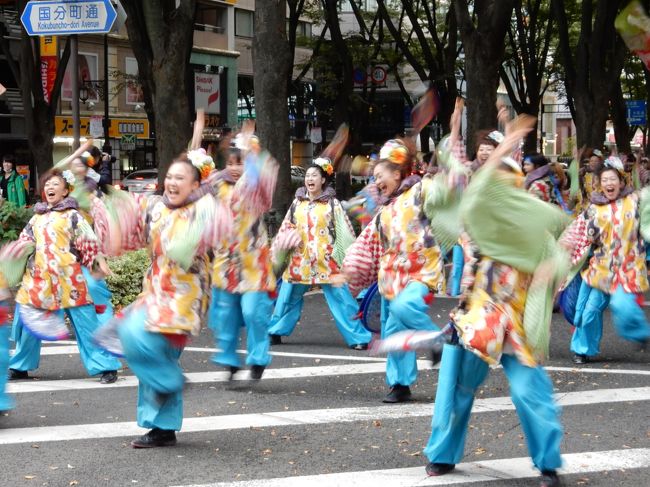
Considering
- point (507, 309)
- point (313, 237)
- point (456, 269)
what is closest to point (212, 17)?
point (456, 269)

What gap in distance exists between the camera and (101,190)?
10102 millimetres

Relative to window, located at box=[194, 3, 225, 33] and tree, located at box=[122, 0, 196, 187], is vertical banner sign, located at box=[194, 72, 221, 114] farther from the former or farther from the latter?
tree, located at box=[122, 0, 196, 187]

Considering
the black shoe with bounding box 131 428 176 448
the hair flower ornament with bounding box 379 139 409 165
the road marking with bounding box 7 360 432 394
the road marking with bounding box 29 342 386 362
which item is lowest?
the road marking with bounding box 29 342 386 362

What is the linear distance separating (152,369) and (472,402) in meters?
1.78

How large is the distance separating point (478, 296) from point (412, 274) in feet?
6.26

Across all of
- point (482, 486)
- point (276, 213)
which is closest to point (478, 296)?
point (482, 486)

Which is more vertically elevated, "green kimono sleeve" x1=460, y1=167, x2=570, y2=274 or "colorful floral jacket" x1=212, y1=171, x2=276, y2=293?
"green kimono sleeve" x1=460, y1=167, x2=570, y2=274

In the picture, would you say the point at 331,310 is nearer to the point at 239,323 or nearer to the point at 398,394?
the point at 239,323

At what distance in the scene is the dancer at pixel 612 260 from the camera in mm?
8844

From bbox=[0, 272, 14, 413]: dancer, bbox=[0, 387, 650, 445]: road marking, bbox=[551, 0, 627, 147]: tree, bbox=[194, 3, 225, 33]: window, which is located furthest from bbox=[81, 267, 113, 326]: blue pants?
bbox=[194, 3, 225, 33]: window

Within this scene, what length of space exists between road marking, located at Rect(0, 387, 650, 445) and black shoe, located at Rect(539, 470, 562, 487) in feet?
5.92

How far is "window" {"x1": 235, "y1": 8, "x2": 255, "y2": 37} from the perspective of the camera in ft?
167

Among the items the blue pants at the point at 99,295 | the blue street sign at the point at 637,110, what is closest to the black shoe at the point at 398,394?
the blue pants at the point at 99,295

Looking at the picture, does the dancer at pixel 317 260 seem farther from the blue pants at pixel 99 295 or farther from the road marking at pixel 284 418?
the road marking at pixel 284 418
